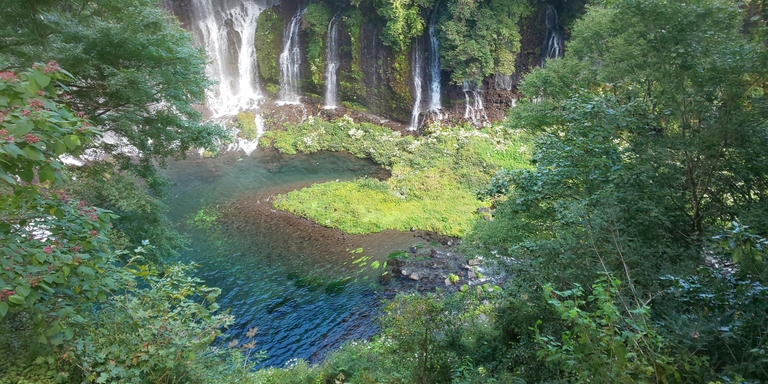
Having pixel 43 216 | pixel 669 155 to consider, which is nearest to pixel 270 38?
pixel 43 216

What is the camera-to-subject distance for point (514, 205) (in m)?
7.18

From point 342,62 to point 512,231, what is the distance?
63.8ft

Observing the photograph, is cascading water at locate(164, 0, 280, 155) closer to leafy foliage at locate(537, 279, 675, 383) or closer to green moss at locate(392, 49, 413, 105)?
green moss at locate(392, 49, 413, 105)

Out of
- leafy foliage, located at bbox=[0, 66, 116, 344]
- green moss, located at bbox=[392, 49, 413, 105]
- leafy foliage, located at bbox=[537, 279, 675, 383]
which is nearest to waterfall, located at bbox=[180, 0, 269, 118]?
green moss, located at bbox=[392, 49, 413, 105]

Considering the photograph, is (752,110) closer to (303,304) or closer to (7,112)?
(7,112)

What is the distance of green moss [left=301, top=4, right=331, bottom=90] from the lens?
2342 centimetres

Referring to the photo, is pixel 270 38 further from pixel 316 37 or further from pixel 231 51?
pixel 316 37

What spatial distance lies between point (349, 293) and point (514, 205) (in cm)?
679

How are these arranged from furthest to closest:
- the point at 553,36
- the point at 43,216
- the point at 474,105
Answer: the point at 474,105 → the point at 553,36 → the point at 43,216

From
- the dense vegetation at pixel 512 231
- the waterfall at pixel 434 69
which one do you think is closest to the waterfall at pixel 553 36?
the waterfall at pixel 434 69

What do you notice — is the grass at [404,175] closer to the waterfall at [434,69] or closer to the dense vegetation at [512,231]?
the waterfall at [434,69]

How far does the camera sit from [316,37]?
24062 mm

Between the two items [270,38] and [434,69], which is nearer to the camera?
[434,69]

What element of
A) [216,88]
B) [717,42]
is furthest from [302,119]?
[717,42]
